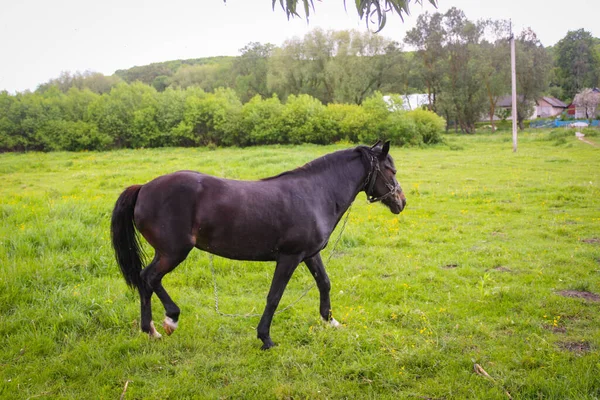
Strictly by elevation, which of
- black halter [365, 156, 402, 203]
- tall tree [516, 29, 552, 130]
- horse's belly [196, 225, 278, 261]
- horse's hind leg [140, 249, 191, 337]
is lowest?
horse's hind leg [140, 249, 191, 337]

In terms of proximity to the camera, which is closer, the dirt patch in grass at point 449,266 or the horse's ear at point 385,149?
the horse's ear at point 385,149

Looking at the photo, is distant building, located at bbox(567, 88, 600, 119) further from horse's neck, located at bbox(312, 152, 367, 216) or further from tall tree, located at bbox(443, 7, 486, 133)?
horse's neck, located at bbox(312, 152, 367, 216)

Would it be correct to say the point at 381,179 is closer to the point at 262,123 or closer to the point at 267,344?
the point at 267,344

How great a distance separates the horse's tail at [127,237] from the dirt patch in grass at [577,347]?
4.73 m

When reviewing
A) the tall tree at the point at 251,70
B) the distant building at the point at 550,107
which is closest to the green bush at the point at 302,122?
the tall tree at the point at 251,70

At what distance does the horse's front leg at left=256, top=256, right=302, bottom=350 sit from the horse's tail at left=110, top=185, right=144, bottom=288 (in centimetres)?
154

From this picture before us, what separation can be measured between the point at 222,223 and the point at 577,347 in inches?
157

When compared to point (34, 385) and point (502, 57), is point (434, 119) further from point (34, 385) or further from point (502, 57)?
point (34, 385)

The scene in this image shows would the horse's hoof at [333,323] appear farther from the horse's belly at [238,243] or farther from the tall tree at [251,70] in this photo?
the tall tree at [251,70]

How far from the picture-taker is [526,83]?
169 feet

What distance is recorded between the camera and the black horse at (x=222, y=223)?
14.7 ft

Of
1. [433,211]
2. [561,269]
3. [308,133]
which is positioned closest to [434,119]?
[308,133]

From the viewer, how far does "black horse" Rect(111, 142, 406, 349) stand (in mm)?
4469

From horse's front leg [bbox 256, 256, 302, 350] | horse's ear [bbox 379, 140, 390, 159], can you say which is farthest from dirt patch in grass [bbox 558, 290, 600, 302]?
horse's front leg [bbox 256, 256, 302, 350]
